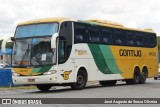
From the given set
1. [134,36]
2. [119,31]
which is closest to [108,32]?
[119,31]

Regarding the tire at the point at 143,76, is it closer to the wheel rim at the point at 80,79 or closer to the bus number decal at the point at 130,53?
the bus number decal at the point at 130,53

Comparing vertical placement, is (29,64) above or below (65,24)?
below

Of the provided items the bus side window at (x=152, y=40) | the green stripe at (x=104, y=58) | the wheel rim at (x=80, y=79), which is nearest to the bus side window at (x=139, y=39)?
the bus side window at (x=152, y=40)

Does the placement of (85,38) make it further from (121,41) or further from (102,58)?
(121,41)

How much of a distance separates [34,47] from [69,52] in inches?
67.7

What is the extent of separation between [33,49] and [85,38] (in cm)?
322

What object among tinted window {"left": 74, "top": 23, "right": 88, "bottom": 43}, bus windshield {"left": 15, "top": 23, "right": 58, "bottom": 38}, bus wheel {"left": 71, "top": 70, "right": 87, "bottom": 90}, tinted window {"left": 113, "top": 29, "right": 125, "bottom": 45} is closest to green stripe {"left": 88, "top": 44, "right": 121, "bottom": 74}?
tinted window {"left": 74, "top": 23, "right": 88, "bottom": 43}

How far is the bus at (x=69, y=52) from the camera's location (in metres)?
21.5

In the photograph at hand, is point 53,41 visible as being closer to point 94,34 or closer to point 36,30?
point 36,30

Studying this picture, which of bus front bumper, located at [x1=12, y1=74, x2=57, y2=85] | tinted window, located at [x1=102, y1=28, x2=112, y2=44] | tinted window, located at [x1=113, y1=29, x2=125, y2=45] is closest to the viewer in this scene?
bus front bumper, located at [x1=12, y1=74, x2=57, y2=85]

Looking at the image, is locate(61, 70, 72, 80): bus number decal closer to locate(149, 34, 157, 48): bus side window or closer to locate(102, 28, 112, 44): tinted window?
locate(102, 28, 112, 44): tinted window

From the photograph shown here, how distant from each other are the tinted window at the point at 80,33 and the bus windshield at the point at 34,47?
4.89ft

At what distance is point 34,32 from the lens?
72.9ft

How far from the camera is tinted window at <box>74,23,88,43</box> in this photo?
2288 cm
